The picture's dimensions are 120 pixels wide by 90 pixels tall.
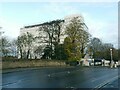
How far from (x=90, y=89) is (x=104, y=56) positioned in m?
102

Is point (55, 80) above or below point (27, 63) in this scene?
above

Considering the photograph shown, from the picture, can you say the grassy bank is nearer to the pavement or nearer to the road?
the road

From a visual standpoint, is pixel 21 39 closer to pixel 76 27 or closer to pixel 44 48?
pixel 44 48

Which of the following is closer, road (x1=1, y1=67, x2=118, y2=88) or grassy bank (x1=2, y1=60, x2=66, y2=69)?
road (x1=1, y1=67, x2=118, y2=88)

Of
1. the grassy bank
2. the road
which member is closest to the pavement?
the road

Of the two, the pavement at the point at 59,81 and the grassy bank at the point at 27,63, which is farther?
the grassy bank at the point at 27,63

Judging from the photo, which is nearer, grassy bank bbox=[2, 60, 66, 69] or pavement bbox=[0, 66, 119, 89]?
pavement bbox=[0, 66, 119, 89]

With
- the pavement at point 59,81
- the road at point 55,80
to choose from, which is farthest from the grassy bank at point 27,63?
the pavement at point 59,81

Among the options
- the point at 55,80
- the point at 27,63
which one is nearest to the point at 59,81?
the point at 55,80

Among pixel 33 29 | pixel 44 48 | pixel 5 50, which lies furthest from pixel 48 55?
pixel 33 29

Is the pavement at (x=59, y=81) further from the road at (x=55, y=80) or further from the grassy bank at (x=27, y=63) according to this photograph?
the grassy bank at (x=27, y=63)

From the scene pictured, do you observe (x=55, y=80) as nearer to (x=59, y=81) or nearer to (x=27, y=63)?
(x=59, y=81)

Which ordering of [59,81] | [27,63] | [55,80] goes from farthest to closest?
[27,63]
[55,80]
[59,81]

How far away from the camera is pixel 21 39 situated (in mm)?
85562
